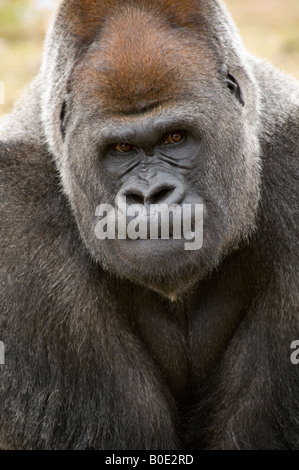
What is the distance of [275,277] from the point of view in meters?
4.84

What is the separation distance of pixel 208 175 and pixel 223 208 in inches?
8.2

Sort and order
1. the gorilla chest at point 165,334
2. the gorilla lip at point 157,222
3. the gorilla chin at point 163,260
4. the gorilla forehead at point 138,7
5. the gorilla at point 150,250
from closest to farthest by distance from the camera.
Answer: the gorilla lip at point 157,222 → the gorilla chin at point 163,260 → the gorilla at point 150,250 → the gorilla forehead at point 138,7 → the gorilla chest at point 165,334

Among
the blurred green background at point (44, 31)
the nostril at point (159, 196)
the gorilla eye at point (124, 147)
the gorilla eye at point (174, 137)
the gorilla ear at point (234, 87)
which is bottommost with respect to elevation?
the blurred green background at point (44, 31)

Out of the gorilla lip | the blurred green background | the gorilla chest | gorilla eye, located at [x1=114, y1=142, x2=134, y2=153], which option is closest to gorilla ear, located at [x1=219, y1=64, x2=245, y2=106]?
gorilla eye, located at [x1=114, y1=142, x2=134, y2=153]

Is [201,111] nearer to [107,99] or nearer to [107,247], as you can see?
[107,99]

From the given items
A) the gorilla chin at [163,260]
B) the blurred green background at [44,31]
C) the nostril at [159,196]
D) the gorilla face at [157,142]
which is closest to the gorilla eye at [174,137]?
the gorilla face at [157,142]

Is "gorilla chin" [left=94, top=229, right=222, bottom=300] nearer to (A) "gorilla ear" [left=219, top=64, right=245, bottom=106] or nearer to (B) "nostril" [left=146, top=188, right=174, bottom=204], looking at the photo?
(B) "nostril" [left=146, top=188, right=174, bottom=204]

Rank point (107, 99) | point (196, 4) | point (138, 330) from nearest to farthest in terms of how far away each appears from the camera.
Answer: point (107, 99) → point (196, 4) → point (138, 330)

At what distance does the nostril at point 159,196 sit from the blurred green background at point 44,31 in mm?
5491

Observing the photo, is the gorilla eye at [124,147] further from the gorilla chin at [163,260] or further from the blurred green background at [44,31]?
the blurred green background at [44,31]

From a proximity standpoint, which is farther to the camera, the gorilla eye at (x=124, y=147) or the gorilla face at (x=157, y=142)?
the gorilla eye at (x=124, y=147)

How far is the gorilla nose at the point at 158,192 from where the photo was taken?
4.20 metres

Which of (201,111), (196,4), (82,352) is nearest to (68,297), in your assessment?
(82,352)

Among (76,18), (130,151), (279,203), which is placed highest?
(76,18)
